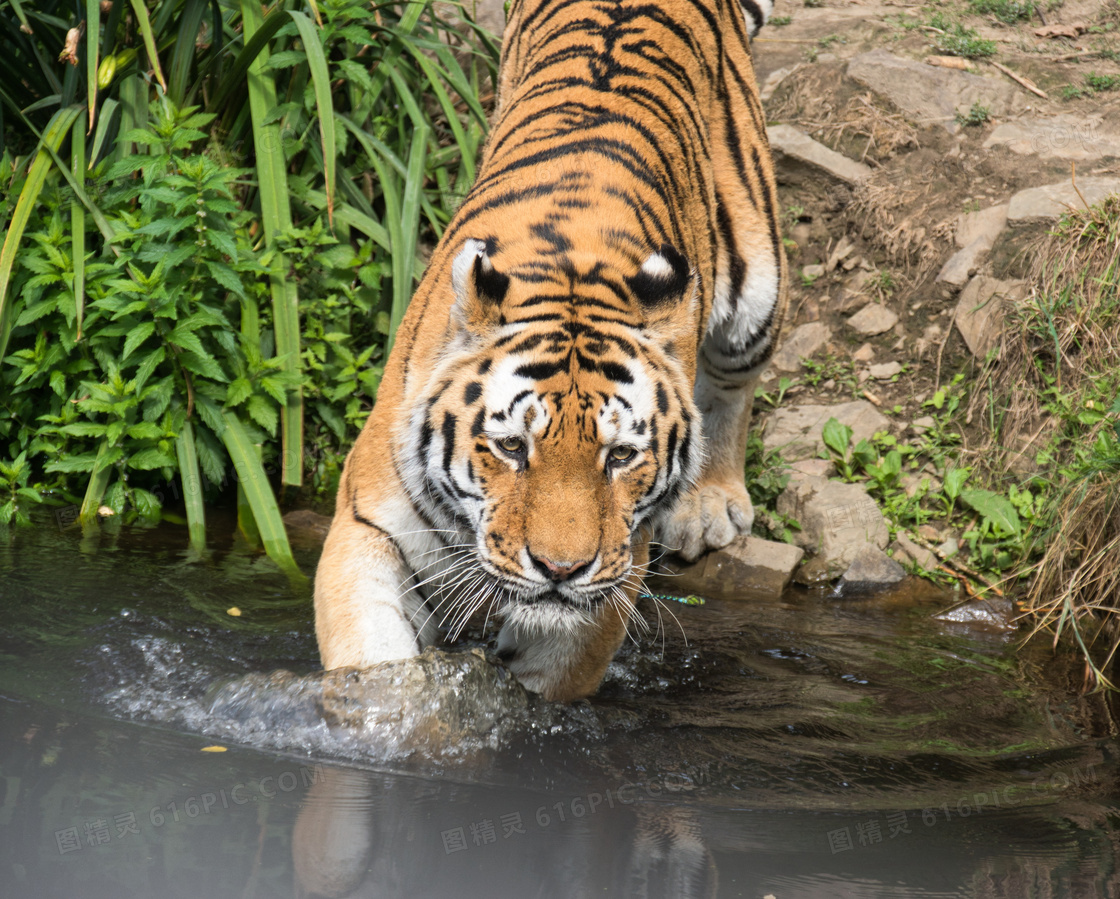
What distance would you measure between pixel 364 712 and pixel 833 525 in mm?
2160

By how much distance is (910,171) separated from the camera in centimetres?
494

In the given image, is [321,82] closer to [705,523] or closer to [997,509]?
[705,523]

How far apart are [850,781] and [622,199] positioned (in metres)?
1.57

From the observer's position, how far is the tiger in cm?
229

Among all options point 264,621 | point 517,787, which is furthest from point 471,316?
point 264,621

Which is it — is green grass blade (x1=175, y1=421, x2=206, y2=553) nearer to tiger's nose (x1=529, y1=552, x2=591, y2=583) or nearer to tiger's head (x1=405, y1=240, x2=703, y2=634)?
tiger's head (x1=405, y1=240, x2=703, y2=634)

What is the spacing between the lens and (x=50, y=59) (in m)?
4.03

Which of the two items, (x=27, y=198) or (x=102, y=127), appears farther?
(x=102, y=127)

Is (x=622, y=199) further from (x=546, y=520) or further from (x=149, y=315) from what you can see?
(x=149, y=315)

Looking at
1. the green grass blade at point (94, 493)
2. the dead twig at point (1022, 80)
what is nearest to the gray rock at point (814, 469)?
the dead twig at point (1022, 80)

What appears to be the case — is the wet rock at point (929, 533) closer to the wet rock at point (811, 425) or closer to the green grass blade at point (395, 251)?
the wet rock at point (811, 425)

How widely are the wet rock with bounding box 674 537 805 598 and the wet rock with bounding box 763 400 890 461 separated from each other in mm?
581

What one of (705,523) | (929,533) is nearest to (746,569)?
(705,523)

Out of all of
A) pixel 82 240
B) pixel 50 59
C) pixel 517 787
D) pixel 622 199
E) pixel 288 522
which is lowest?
pixel 288 522
